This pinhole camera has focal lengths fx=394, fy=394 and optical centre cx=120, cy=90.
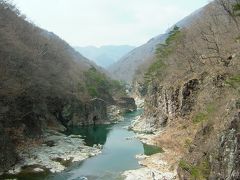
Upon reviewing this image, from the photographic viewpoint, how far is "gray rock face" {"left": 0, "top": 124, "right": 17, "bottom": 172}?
31438 mm

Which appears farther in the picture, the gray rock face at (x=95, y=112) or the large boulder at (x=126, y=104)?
the large boulder at (x=126, y=104)

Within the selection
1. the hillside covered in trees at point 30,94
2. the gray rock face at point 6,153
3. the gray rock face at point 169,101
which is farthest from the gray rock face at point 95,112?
the gray rock face at point 6,153

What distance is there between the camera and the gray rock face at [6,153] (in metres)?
31.4

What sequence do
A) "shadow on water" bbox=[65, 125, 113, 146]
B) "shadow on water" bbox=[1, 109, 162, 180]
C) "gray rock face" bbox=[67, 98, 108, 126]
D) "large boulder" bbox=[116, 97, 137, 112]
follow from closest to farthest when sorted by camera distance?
"shadow on water" bbox=[1, 109, 162, 180] → "shadow on water" bbox=[65, 125, 113, 146] → "gray rock face" bbox=[67, 98, 108, 126] → "large boulder" bbox=[116, 97, 137, 112]

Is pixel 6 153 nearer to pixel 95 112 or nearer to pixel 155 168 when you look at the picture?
pixel 155 168

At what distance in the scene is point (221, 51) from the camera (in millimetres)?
41031

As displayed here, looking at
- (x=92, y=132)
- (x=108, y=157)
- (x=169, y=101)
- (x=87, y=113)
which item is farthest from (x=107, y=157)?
(x=87, y=113)

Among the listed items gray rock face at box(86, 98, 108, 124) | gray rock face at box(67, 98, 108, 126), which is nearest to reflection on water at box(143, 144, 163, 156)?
gray rock face at box(67, 98, 108, 126)

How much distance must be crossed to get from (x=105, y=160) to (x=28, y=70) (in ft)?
43.6

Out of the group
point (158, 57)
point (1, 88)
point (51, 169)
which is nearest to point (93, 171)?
point (51, 169)

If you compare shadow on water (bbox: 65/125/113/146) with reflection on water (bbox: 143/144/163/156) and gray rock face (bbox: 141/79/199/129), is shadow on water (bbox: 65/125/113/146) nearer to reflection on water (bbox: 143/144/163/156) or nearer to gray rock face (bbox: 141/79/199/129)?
gray rock face (bbox: 141/79/199/129)

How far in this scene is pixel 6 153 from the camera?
3216cm

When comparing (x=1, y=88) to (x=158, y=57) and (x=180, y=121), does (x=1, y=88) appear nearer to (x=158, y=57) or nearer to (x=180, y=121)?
(x=180, y=121)

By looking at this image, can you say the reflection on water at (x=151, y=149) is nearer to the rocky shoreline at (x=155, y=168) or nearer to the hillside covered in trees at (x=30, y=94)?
the rocky shoreline at (x=155, y=168)
